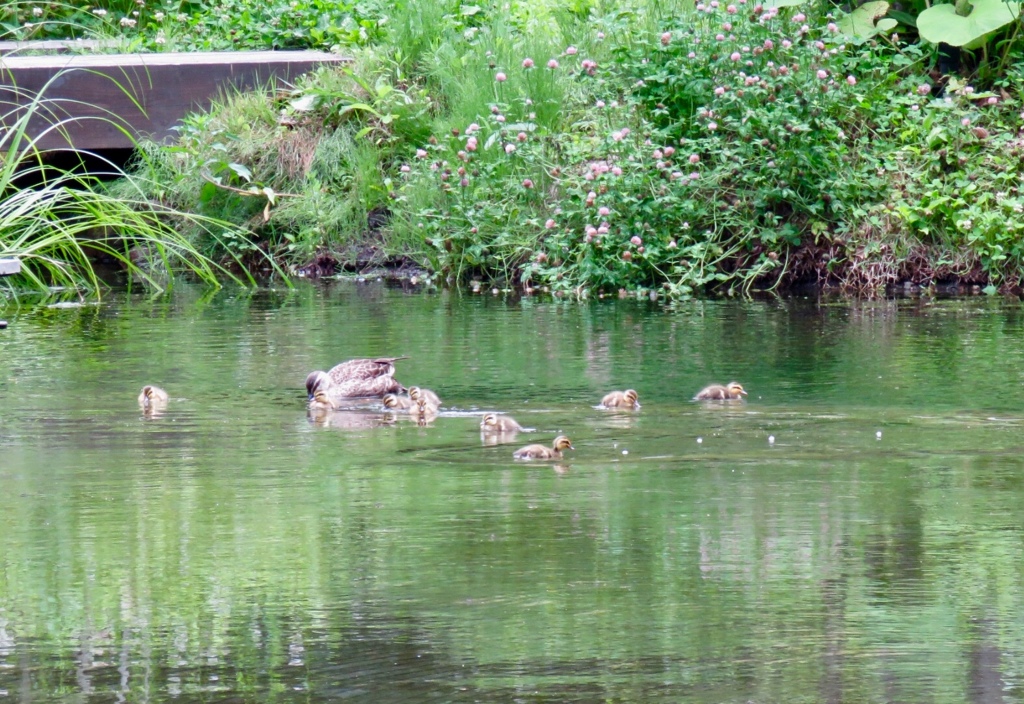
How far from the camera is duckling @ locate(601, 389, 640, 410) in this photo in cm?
805

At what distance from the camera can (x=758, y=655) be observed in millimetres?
4195

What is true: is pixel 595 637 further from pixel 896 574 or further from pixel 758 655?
pixel 896 574

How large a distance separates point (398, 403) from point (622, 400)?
106 cm

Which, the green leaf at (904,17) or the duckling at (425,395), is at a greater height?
the green leaf at (904,17)

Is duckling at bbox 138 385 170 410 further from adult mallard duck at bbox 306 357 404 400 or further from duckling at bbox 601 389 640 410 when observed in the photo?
duckling at bbox 601 389 640 410

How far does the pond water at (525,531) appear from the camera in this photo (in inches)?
163

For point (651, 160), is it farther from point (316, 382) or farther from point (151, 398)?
point (151, 398)

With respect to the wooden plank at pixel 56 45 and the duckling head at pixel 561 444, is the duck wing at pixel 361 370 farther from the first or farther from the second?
the wooden plank at pixel 56 45

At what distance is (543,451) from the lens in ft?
22.7

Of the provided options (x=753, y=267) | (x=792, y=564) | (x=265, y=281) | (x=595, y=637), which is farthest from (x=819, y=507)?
(x=265, y=281)

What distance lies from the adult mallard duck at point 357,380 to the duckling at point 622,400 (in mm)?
1158

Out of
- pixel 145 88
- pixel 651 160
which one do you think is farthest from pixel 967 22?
pixel 145 88

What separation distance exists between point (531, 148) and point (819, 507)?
909 cm

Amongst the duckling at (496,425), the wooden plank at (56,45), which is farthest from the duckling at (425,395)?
the wooden plank at (56,45)
